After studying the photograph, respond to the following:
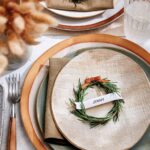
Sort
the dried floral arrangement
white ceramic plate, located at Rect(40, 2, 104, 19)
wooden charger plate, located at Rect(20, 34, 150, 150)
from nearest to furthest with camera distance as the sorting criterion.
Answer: the dried floral arrangement
wooden charger plate, located at Rect(20, 34, 150, 150)
white ceramic plate, located at Rect(40, 2, 104, 19)

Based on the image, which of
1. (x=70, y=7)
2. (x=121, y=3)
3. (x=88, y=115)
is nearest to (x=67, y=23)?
(x=70, y=7)

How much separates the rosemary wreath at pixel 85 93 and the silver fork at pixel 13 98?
118 mm

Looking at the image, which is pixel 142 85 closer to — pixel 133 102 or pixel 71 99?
pixel 133 102

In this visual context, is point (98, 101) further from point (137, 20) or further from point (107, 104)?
point (137, 20)

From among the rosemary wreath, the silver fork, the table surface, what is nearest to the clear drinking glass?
the table surface

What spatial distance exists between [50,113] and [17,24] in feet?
0.60

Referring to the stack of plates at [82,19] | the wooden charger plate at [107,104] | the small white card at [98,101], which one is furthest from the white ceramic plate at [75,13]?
the small white card at [98,101]

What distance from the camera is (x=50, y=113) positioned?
57cm

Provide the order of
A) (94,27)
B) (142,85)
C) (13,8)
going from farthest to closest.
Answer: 1. (94,27)
2. (142,85)
3. (13,8)

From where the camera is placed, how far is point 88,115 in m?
0.57

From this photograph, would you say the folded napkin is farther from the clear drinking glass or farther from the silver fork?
the silver fork

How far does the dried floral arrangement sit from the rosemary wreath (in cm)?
15

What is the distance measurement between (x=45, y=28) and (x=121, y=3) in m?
0.32

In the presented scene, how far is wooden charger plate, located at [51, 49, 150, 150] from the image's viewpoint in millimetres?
544
